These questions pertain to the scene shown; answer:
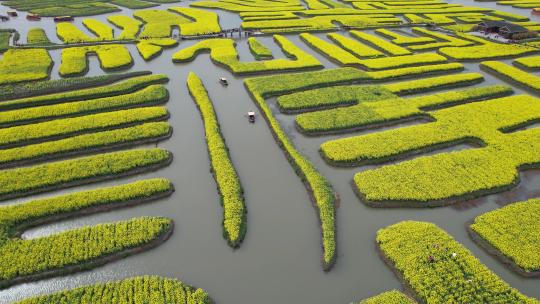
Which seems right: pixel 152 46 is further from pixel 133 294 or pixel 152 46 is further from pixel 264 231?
pixel 133 294

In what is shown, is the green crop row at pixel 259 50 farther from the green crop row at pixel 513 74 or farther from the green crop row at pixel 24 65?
the green crop row at pixel 513 74

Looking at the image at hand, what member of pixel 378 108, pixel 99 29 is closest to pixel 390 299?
pixel 378 108

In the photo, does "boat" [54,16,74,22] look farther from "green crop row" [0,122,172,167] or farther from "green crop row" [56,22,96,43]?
"green crop row" [0,122,172,167]

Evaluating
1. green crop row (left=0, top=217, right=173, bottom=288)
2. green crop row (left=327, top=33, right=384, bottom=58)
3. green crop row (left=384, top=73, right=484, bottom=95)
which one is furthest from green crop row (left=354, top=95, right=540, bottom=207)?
green crop row (left=327, top=33, right=384, bottom=58)

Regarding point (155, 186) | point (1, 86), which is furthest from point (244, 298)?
point (1, 86)

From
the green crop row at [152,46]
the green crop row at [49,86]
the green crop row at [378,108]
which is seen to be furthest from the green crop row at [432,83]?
the green crop row at [49,86]

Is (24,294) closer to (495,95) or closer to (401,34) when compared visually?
(495,95)

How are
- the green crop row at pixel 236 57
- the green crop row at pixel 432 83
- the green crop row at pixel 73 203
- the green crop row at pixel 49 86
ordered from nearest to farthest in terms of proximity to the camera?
the green crop row at pixel 73 203
the green crop row at pixel 49 86
the green crop row at pixel 432 83
the green crop row at pixel 236 57
